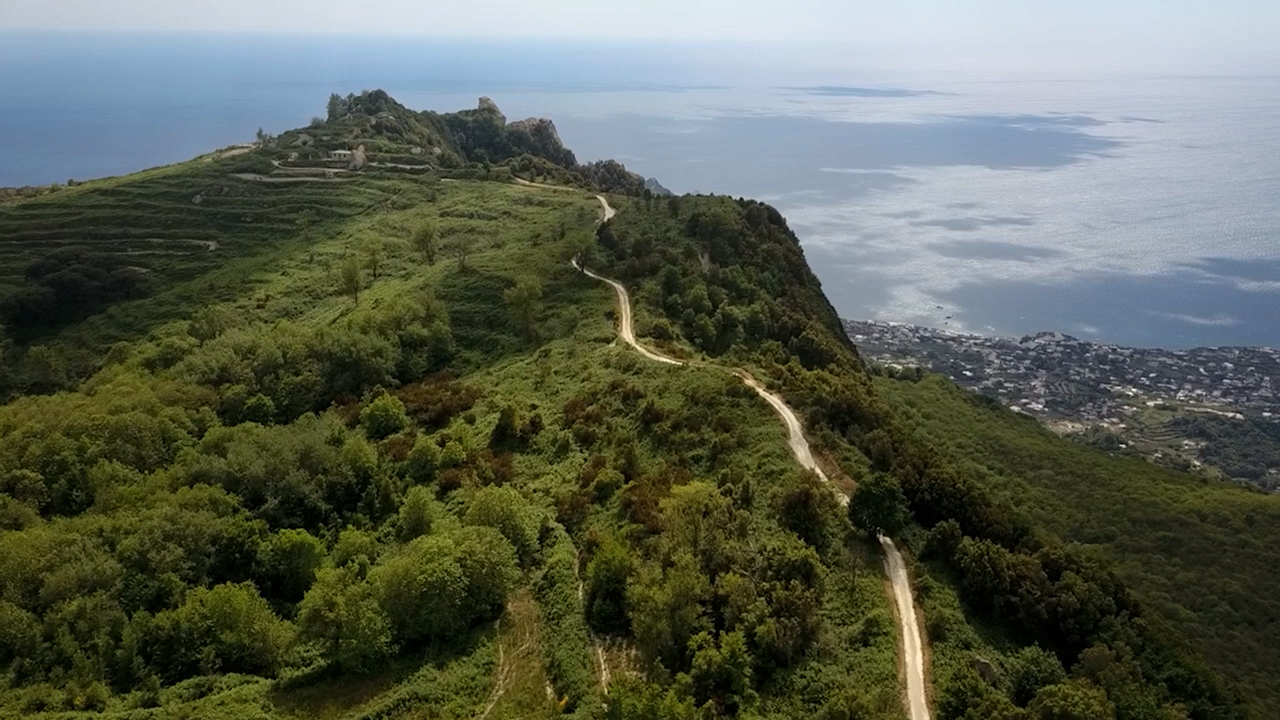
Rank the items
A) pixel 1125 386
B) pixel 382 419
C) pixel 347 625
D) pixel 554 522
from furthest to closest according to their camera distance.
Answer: pixel 1125 386, pixel 382 419, pixel 554 522, pixel 347 625

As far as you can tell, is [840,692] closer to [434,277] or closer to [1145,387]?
[434,277]

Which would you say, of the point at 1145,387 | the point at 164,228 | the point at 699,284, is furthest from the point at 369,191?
the point at 1145,387

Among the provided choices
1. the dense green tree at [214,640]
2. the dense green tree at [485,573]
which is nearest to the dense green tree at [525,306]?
the dense green tree at [485,573]

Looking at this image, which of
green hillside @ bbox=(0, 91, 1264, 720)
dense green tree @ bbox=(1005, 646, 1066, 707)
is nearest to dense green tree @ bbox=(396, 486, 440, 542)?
green hillside @ bbox=(0, 91, 1264, 720)

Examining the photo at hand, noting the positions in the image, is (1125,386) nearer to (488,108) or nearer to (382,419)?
(382,419)

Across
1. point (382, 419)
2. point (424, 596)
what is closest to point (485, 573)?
point (424, 596)

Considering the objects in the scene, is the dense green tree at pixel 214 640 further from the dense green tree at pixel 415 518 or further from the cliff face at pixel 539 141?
the cliff face at pixel 539 141
